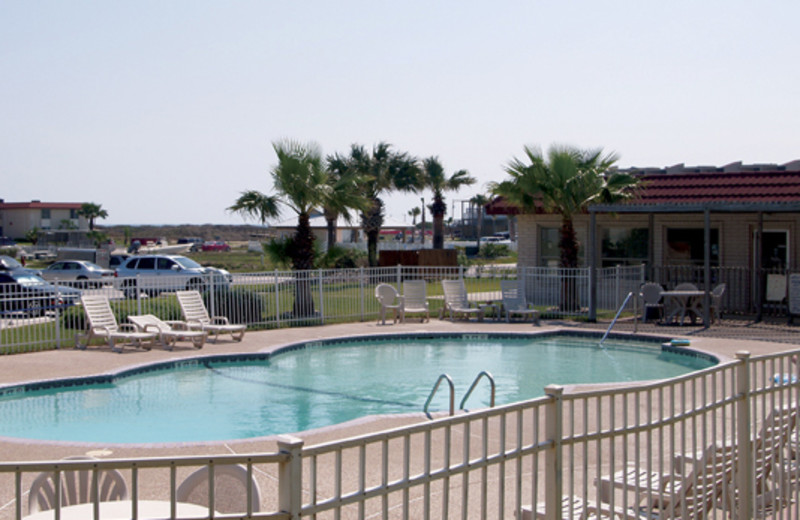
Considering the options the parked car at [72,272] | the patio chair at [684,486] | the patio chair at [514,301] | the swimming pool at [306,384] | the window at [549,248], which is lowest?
the swimming pool at [306,384]

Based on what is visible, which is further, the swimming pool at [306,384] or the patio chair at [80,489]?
the swimming pool at [306,384]

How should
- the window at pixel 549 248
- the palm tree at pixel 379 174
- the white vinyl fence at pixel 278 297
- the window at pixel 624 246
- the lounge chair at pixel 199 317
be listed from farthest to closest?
the palm tree at pixel 379 174 → the window at pixel 549 248 → the window at pixel 624 246 → the white vinyl fence at pixel 278 297 → the lounge chair at pixel 199 317

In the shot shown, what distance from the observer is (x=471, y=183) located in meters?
49.6

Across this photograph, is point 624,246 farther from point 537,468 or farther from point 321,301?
point 537,468

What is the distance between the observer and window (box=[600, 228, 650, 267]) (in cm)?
2445

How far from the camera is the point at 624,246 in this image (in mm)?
24828

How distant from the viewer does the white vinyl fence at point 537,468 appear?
3.55 meters

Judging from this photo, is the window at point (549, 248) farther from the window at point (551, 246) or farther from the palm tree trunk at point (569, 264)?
the palm tree trunk at point (569, 264)

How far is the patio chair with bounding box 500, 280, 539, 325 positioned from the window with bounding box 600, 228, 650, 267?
417cm

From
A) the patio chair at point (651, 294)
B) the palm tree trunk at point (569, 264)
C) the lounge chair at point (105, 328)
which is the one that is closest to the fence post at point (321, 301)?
the lounge chair at point (105, 328)

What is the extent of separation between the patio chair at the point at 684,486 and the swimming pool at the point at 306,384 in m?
6.20

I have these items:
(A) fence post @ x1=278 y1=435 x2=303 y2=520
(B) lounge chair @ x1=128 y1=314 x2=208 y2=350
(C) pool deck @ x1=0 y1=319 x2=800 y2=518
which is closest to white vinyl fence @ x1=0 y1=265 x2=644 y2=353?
(C) pool deck @ x1=0 y1=319 x2=800 y2=518

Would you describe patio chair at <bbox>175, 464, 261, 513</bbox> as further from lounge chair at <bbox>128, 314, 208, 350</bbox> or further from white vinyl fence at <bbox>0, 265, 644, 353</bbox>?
white vinyl fence at <bbox>0, 265, 644, 353</bbox>

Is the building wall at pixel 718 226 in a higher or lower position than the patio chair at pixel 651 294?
higher
